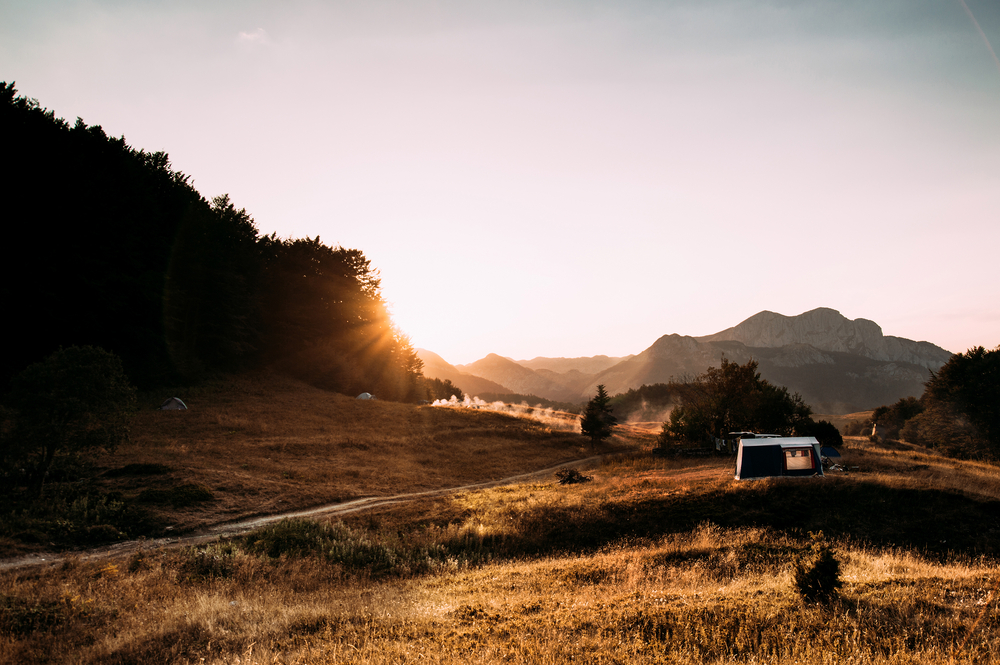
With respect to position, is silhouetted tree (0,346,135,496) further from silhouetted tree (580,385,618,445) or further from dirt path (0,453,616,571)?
silhouetted tree (580,385,618,445)

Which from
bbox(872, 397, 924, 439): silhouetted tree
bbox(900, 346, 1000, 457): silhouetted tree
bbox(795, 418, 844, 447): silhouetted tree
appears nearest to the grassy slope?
bbox(795, 418, 844, 447): silhouetted tree

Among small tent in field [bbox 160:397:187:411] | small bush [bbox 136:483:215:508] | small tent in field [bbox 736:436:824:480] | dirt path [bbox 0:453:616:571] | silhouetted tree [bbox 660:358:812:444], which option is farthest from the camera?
silhouetted tree [bbox 660:358:812:444]

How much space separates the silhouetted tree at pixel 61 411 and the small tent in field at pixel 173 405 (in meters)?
17.8

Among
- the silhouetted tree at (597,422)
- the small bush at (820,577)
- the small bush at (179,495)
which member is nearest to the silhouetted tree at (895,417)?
the silhouetted tree at (597,422)

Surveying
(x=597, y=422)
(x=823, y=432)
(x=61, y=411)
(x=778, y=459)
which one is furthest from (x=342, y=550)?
(x=823, y=432)

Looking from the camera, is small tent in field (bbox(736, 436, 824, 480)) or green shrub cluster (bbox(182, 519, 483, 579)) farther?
small tent in field (bbox(736, 436, 824, 480))

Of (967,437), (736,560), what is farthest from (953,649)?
(967,437)

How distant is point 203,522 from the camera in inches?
746

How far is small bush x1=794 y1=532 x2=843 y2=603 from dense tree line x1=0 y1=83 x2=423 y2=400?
43626mm

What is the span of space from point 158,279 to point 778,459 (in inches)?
2155

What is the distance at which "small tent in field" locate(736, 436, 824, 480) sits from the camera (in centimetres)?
2486

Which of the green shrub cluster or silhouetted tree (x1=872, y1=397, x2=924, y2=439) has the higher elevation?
silhouetted tree (x1=872, y1=397, x2=924, y2=439)

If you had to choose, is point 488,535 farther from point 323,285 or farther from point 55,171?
point 323,285

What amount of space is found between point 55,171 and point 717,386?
57072 mm
